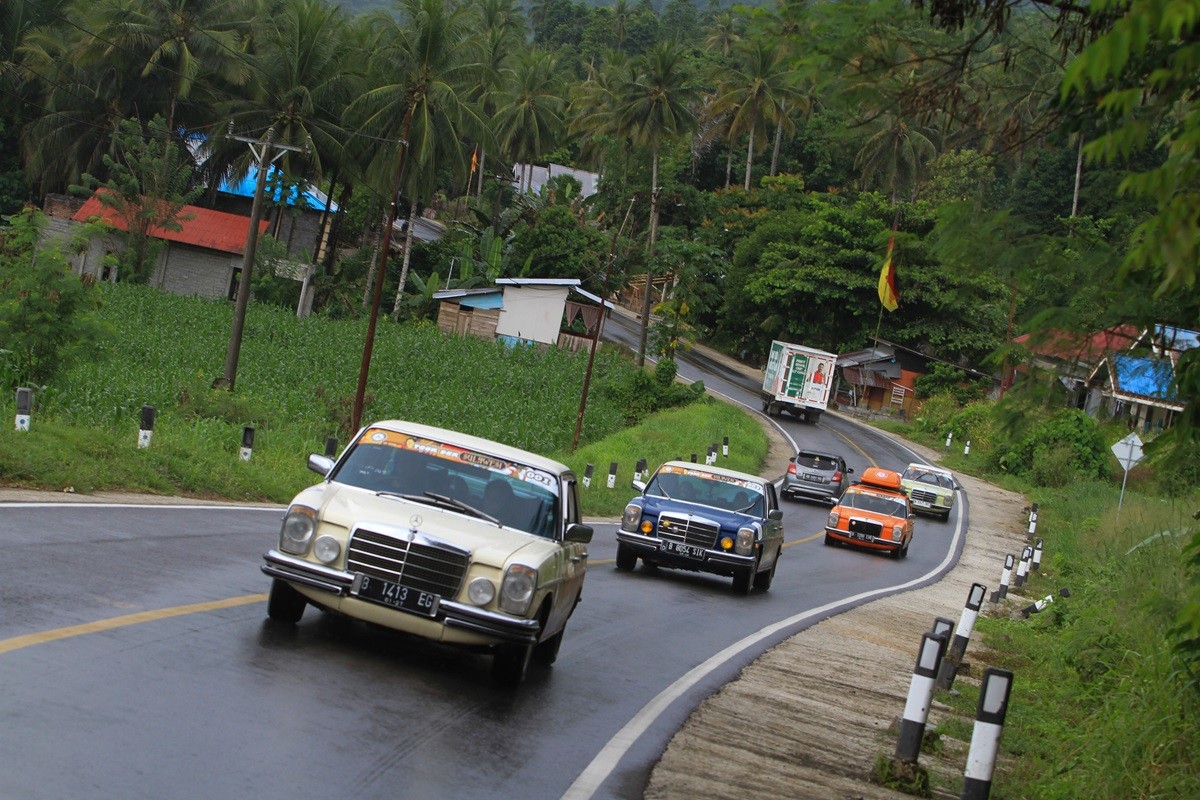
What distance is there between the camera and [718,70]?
77.2m

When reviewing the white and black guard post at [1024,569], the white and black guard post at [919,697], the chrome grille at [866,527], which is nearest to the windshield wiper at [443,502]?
the white and black guard post at [919,697]

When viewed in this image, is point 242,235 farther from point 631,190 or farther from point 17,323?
point 17,323

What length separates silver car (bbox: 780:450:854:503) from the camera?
40781mm

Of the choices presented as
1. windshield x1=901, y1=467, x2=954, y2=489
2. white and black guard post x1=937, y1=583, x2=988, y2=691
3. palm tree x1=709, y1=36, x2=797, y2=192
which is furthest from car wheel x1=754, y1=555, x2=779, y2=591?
palm tree x1=709, y1=36, x2=797, y2=192

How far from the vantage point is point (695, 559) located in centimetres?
1842

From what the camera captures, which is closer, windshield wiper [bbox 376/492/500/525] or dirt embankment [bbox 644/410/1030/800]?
dirt embankment [bbox 644/410/1030/800]

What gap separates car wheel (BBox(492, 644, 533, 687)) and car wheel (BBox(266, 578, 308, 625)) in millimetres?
1537

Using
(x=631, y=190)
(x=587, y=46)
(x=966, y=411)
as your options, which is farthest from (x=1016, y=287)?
(x=587, y=46)

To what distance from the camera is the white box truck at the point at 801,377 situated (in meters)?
61.4

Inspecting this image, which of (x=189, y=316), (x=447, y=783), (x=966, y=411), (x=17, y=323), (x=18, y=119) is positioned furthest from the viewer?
(x=18, y=119)

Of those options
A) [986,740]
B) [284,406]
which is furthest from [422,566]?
[284,406]

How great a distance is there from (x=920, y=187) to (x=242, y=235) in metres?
45.4

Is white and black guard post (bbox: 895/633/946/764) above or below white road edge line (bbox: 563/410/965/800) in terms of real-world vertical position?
above

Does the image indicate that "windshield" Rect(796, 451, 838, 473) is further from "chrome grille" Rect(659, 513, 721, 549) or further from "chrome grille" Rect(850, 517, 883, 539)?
"chrome grille" Rect(659, 513, 721, 549)
